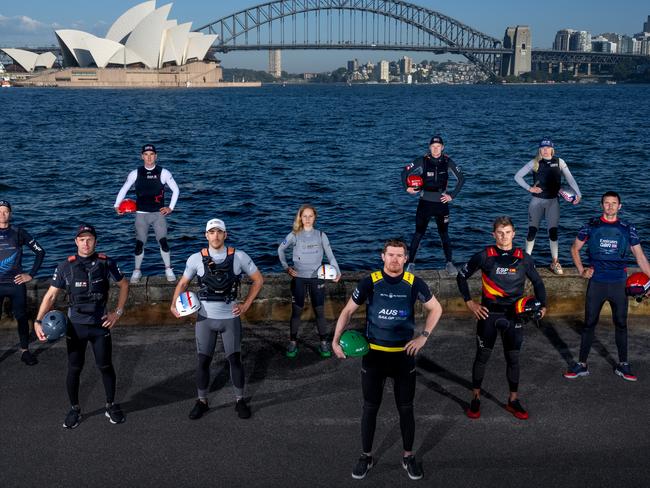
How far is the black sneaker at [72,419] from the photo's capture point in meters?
6.74

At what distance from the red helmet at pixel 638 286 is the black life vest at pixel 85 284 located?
631 cm

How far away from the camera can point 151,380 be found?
790 centimetres

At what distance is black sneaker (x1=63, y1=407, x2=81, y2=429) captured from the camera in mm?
6742

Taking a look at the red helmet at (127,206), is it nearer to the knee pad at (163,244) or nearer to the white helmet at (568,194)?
the knee pad at (163,244)

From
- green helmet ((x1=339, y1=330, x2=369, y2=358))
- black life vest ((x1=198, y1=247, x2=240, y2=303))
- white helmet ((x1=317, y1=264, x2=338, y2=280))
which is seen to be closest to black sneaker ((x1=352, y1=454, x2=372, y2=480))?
green helmet ((x1=339, y1=330, x2=369, y2=358))

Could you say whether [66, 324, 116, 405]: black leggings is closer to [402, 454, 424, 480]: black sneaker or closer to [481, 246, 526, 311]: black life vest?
[402, 454, 424, 480]: black sneaker

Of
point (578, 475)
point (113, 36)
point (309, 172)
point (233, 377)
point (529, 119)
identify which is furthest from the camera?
point (113, 36)

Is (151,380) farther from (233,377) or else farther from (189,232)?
(189,232)

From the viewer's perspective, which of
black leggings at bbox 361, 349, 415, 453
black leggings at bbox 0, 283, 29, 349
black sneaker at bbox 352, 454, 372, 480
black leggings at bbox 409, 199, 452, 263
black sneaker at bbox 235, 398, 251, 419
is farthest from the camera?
black leggings at bbox 409, 199, 452, 263

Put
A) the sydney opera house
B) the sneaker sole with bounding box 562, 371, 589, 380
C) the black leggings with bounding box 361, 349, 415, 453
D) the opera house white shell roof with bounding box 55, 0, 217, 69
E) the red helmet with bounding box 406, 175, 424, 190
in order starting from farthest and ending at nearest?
the sydney opera house
the opera house white shell roof with bounding box 55, 0, 217, 69
the red helmet with bounding box 406, 175, 424, 190
the sneaker sole with bounding box 562, 371, 589, 380
the black leggings with bounding box 361, 349, 415, 453

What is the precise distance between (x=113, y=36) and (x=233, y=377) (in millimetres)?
179272

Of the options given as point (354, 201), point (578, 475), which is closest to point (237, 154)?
point (354, 201)

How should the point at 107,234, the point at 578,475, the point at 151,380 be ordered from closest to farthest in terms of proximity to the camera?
the point at 578,475, the point at 151,380, the point at 107,234

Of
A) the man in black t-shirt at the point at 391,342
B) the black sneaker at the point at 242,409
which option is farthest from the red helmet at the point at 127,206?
the man in black t-shirt at the point at 391,342
